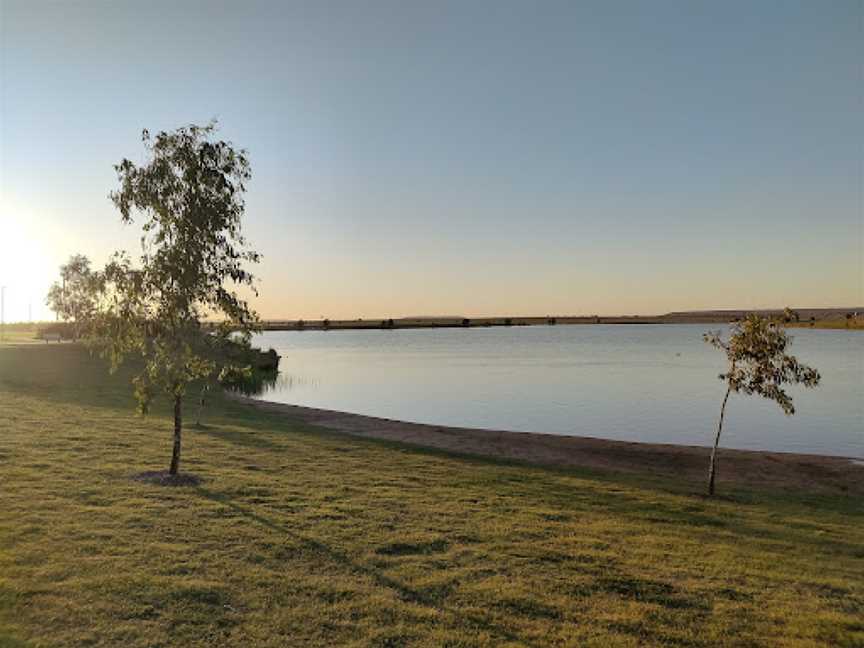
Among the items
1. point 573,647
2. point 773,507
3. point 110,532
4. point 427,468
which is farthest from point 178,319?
point 773,507

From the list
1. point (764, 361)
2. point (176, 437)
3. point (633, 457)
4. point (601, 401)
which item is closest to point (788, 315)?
point (764, 361)

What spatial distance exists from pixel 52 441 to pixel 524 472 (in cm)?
1951

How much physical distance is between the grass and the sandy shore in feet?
13.3

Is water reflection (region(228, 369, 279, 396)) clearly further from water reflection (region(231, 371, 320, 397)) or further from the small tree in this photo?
the small tree

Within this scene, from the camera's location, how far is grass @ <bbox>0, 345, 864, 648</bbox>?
389 inches

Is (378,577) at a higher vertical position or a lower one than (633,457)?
higher

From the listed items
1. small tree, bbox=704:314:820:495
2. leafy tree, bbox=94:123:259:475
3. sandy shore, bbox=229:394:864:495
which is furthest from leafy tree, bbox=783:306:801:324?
leafy tree, bbox=94:123:259:475

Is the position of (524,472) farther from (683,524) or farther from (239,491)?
(239,491)

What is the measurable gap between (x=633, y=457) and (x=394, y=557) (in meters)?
22.4

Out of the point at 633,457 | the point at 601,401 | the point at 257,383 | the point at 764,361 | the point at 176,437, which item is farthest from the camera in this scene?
the point at 257,383

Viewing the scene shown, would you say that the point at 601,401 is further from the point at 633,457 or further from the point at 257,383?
the point at 257,383

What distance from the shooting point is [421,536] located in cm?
1462

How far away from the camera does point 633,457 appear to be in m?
31.9

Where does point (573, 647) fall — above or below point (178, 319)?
below
